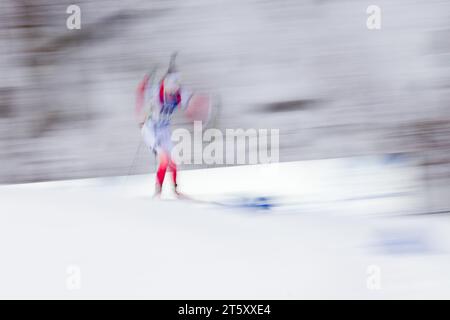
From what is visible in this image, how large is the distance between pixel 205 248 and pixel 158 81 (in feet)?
2.09

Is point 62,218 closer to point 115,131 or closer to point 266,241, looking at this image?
point 115,131

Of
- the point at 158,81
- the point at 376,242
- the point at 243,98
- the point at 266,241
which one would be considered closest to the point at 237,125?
the point at 243,98

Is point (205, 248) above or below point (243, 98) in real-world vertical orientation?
below

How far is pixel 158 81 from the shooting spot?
2.28m

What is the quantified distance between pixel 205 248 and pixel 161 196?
31cm

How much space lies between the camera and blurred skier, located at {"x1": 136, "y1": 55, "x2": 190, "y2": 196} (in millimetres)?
2229

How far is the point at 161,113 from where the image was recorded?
2223 millimetres

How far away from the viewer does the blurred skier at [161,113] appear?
2229 millimetres

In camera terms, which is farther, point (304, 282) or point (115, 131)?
point (115, 131)
